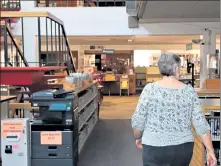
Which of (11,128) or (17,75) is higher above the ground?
(17,75)

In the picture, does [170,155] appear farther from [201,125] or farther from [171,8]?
[171,8]

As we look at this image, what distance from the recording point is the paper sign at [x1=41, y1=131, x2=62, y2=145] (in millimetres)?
4234

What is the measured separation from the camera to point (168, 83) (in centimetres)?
259

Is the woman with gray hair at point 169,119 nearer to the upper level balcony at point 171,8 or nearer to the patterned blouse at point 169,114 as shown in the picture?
the patterned blouse at point 169,114

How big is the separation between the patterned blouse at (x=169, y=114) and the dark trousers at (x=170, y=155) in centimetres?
4

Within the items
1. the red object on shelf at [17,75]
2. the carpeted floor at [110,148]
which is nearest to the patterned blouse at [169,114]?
the red object on shelf at [17,75]

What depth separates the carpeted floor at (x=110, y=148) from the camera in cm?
545

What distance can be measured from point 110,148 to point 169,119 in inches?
155

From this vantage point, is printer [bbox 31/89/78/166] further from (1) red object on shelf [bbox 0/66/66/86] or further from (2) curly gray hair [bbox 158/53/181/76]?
(2) curly gray hair [bbox 158/53/181/76]

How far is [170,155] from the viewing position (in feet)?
8.34

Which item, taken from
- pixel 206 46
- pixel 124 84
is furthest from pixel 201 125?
pixel 124 84

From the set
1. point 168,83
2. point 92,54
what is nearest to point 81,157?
point 168,83

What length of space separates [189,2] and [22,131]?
344 centimetres

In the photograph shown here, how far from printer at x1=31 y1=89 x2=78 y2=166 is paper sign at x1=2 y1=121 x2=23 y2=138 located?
227 millimetres
